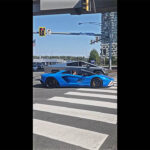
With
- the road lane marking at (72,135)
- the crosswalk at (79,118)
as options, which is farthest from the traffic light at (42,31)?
the road lane marking at (72,135)

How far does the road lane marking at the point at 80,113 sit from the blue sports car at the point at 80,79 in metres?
4.02

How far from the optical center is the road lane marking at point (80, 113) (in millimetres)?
4906

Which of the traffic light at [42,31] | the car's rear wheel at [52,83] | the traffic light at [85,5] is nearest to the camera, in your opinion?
the traffic light at [85,5]

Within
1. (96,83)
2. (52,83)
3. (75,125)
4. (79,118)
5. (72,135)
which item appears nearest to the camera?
(72,135)

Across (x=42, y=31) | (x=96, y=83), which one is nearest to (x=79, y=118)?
(x=96, y=83)

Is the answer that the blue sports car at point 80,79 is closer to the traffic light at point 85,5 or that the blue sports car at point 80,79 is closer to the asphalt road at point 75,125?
the asphalt road at point 75,125

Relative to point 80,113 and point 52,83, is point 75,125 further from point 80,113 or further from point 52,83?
point 52,83

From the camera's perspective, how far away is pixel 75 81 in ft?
33.4

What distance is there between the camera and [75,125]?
4391 millimetres

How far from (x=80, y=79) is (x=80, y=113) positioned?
4837 millimetres
